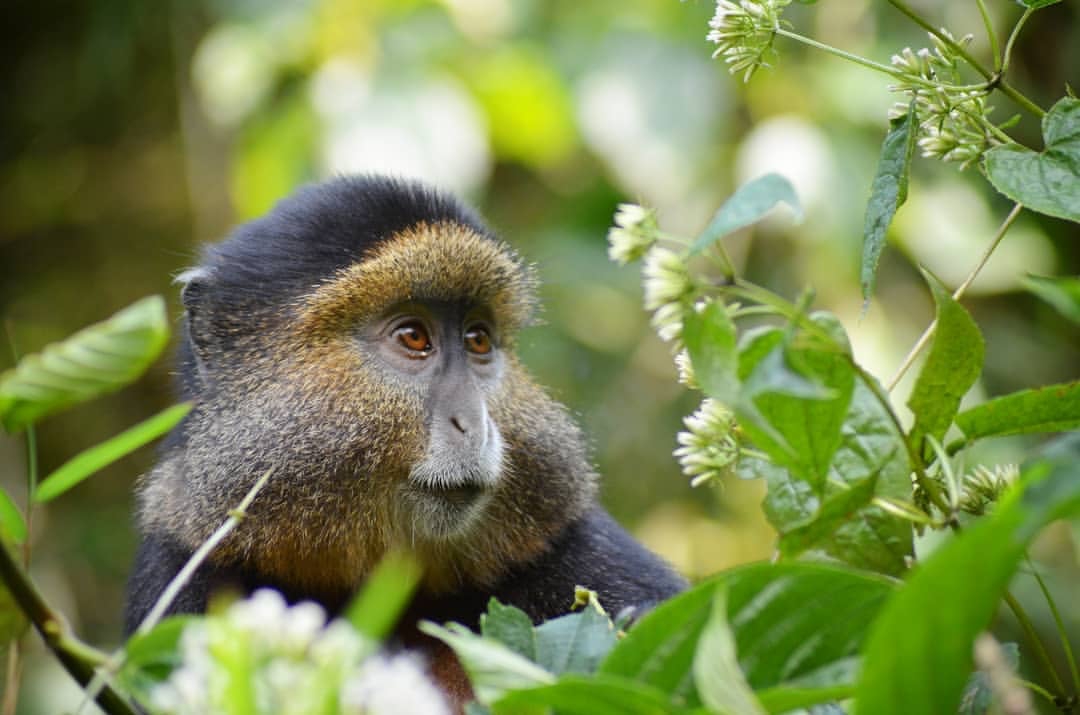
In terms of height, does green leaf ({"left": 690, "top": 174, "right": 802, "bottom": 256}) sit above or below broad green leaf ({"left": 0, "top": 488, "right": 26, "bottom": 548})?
above

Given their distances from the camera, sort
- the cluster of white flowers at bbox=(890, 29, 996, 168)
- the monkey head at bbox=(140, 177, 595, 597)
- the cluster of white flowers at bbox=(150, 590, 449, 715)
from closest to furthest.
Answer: the cluster of white flowers at bbox=(150, 590, 449, 715), the cluster of white flowers at bbox=(890, 29, 996, 168), the monkey head at bbox=(140, 177, 595, 597)

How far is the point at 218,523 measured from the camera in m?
2.89

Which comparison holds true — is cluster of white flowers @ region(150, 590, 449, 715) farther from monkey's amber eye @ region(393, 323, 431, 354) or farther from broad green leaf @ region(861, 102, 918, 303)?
monkey's amber eye @ region(393, 323, 431, 354)

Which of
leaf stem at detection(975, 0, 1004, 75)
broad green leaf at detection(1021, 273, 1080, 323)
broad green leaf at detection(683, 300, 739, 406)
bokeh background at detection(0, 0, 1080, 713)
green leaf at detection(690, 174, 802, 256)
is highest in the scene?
leaf stem at detection(975, 0, 1004, 75)

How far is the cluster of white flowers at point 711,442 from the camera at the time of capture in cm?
163

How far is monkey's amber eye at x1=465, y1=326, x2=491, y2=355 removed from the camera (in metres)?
3.31

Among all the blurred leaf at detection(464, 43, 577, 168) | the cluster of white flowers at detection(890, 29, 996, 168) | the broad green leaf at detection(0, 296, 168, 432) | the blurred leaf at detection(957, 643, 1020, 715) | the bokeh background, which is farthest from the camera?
the blurred leaf at detection(464, 43, 577, 168)

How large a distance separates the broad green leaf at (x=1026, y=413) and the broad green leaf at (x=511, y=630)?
59 cm

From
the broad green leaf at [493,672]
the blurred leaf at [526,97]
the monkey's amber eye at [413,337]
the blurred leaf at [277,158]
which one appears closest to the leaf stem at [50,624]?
the broad green leaf at [493,672]

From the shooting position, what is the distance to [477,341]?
3338 mm

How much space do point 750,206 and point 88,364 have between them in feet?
2.15

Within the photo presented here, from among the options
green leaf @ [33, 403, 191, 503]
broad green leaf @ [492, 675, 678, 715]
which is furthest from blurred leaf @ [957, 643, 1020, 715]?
green leaf @ [33, 403, 191, 503]

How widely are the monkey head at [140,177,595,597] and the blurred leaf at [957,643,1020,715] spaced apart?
1498 mm

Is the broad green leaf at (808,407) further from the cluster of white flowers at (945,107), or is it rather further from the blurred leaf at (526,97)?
the blurred leaf at (526,97)
